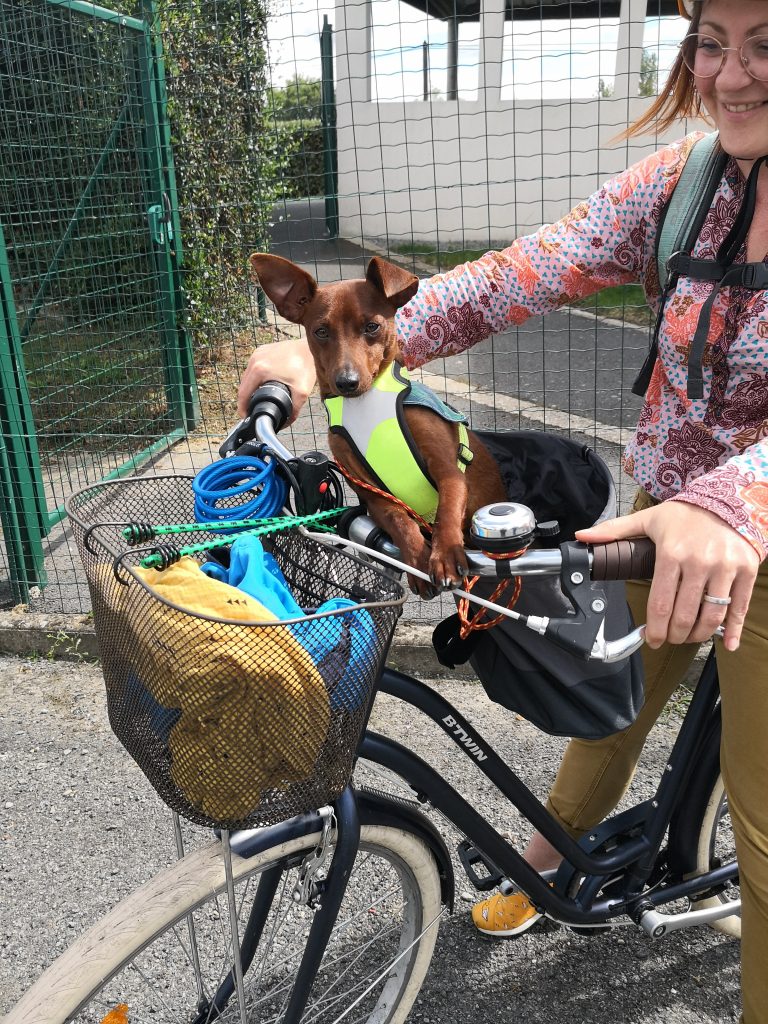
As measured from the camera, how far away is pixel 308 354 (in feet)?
5.72

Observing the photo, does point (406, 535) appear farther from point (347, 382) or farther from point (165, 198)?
point (165, 198)

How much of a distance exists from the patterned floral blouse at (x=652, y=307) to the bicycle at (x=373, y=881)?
1.50 feet

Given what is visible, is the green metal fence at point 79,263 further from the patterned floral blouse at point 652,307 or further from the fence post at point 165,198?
the patterned floral blouse at point 652,307

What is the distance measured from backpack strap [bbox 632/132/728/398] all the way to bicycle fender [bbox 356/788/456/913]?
982 millimetres

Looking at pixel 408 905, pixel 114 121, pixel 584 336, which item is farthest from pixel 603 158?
pixel 408 905

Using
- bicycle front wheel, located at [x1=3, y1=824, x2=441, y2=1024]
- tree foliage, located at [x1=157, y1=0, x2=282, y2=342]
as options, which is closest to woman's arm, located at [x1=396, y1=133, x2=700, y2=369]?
bicycle front wheel, located at [x1=3, y1=824, x2=441, y2=1024]

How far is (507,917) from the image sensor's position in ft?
7.11

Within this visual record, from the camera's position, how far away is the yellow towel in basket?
1.04m

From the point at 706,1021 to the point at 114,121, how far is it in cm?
492

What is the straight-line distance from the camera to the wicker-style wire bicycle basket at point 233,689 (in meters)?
1.04

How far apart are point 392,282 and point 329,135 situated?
19.7ft

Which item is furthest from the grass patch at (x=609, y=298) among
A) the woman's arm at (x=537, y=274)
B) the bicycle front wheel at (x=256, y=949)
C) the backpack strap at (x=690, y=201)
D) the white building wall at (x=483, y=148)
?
the bicycle front wheel at (x=256, y=949)

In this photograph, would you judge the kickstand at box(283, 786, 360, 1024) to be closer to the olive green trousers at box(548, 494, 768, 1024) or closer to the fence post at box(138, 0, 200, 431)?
the olive green trousers at box(548, 494, 768, 1024)

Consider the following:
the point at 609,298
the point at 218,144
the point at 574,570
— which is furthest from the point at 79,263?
the point at 609,298
